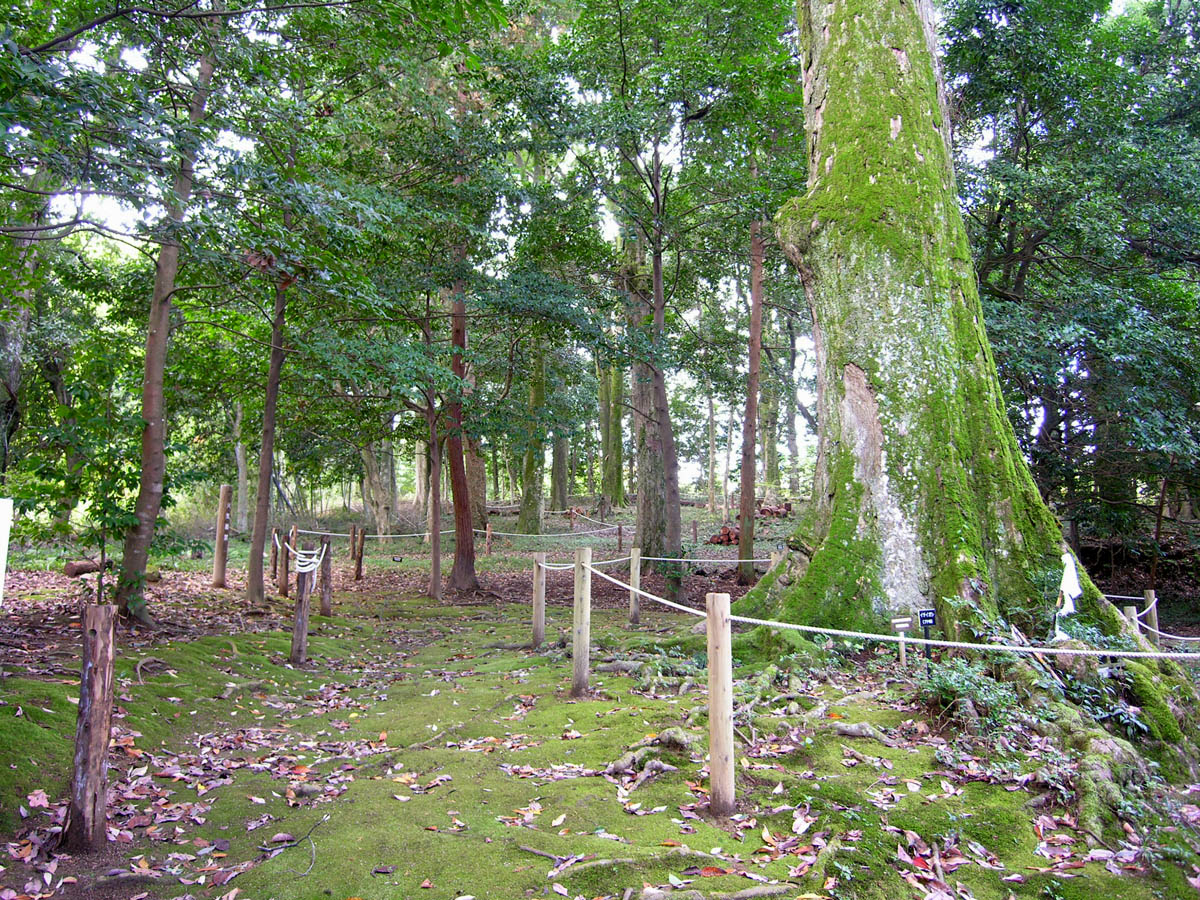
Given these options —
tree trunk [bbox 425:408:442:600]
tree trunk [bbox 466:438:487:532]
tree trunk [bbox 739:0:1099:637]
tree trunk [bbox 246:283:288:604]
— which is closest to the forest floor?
tree trunk [bbox 739:0:1099:637]

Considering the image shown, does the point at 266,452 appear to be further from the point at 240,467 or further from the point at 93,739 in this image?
the point at 240,467

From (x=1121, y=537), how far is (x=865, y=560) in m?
10.1

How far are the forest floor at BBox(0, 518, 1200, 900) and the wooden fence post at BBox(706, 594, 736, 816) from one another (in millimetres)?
98

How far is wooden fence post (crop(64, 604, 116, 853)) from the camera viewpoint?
10.6 feet

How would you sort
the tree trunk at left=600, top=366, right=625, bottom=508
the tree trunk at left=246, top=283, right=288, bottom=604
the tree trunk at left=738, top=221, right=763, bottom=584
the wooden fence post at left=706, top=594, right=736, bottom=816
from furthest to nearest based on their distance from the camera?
the tree trunk at left=600, top=366, right=625, bottom=508 < the tree trunk at left=738, top=221, right=763, bottom=584 < the tree trunk at left=246, top=283, right=288, bottom=604 < the wooden fence post at left=706, top=594, right=736, bottom=816

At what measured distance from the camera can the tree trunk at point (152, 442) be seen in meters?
7.13

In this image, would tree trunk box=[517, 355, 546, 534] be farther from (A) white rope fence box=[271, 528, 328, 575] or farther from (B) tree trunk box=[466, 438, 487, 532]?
(A) white rope fence box=[271, 528, 328, 575]

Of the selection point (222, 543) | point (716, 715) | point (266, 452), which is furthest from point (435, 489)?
point (716, 715)

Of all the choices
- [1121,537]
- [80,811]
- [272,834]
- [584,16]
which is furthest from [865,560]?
[1121,537]

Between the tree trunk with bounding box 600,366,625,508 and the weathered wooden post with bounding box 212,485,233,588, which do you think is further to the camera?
the tree trunk with bounding box 600,366,625,508

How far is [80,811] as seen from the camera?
3.24 metres

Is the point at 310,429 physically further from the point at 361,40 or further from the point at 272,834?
the point at 272,834

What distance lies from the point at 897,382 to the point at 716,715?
3.52m

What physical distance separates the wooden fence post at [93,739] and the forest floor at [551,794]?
12 cm
